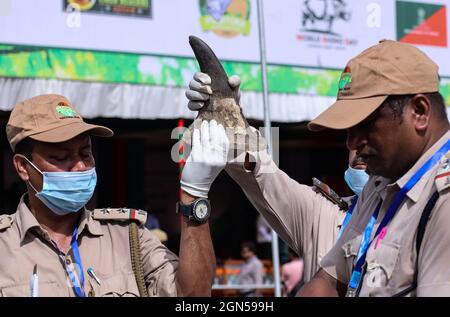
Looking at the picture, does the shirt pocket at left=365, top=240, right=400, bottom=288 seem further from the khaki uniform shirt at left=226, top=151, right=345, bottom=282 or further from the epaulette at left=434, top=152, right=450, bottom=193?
the khaki uniform shirt at left=226, top=151, right=345, bottom=282

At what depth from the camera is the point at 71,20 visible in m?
7.22

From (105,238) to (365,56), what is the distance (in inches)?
51.3

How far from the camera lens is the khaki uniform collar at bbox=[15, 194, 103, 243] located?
3.20 meters

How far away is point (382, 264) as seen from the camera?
2408 mm

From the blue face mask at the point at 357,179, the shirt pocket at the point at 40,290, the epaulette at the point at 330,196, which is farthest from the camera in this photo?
the blue face mask at the point at 357,179

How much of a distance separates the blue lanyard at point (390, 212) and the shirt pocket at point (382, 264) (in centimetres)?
6

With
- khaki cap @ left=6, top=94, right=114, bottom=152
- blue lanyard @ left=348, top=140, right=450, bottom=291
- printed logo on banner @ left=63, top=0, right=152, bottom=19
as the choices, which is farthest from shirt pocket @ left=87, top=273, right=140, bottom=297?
printed logo on banner @ left=63, top=0, right=152, bottom=19

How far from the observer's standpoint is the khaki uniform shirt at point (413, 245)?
7.37ft

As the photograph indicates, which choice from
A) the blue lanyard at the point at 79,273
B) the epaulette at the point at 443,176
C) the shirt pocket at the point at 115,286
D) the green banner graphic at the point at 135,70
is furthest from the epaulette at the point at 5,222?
the green banner graphic at the point at 135,70

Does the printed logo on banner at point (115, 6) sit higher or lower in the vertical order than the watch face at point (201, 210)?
higher

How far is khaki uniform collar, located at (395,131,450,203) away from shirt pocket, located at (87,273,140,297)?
1.17m

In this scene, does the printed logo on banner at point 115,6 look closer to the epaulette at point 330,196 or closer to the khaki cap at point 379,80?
the epaulette at point 330,196
